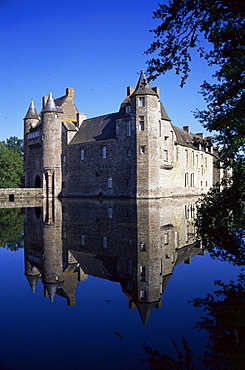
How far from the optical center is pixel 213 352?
10.3ft

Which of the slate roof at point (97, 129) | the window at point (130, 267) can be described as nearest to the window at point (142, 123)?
the slate roof at point (97, 129)

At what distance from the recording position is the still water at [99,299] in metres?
3.23

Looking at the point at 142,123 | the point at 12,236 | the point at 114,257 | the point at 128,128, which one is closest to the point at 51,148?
the point at 128,128

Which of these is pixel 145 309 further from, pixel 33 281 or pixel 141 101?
pixel 141 101

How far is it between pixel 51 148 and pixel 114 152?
9.73 metres

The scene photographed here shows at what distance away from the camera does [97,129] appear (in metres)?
38.7

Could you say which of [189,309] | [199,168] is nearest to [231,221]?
[189,309]

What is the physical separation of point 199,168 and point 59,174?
1999 cm

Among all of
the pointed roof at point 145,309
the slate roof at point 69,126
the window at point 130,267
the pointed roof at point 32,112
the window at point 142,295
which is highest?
the pointed roof at point 32,112

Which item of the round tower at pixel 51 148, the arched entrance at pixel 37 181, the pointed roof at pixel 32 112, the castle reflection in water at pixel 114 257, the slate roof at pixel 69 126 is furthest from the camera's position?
the pointed roof at pixel 32 112

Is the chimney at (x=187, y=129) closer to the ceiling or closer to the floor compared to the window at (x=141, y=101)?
closer to the ceiling

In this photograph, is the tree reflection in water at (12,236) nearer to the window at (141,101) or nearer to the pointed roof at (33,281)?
the pointed roof at (33,281)

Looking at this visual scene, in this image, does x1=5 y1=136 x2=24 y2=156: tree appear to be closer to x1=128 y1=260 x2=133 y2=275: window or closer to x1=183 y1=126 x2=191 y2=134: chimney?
x1=183 y1=126 x2=191 y2=134: chimney

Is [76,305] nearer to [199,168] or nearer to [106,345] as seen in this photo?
[106,345]
